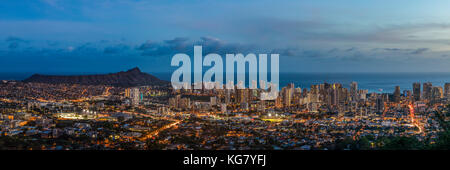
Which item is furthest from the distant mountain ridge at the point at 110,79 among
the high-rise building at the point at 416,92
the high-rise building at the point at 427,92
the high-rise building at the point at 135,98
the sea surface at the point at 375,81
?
the high-rise building at the point at 427,92

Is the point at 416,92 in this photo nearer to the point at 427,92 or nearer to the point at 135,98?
the point at 427,92

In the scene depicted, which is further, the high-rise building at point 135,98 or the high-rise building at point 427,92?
the high-rise building at point 427,92

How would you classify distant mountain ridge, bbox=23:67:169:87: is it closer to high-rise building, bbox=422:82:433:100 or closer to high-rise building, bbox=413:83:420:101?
high-rise building, bbox=413:83:420:101

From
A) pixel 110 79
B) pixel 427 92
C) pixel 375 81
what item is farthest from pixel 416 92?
pixel 110 79

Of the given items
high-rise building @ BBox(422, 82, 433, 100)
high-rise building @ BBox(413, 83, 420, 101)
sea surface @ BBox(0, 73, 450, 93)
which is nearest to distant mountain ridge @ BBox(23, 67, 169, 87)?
sea surface @ BBox(0, 73, 450, 93)

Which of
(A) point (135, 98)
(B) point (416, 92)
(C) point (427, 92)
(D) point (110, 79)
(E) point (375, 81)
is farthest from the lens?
(E) point (375, 81)

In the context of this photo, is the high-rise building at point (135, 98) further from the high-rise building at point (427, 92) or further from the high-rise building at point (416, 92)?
the high-rise building at point (427, 92)
